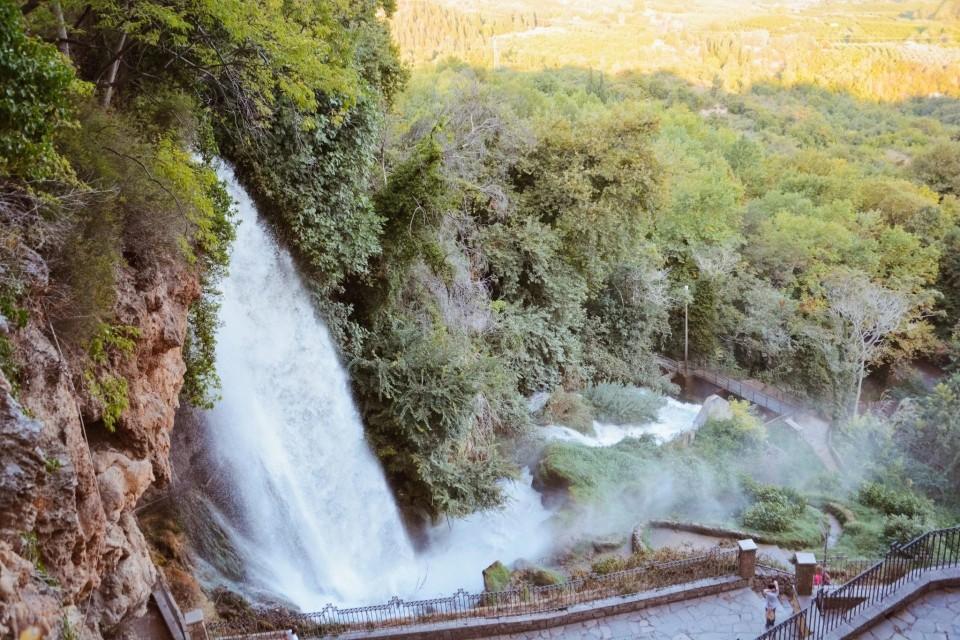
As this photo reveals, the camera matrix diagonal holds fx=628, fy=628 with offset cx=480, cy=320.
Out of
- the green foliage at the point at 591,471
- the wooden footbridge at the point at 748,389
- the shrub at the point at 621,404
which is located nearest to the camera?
the green foliage at the point at 591,471

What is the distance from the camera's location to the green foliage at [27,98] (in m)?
4.50

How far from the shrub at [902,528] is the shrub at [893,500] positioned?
0.68m

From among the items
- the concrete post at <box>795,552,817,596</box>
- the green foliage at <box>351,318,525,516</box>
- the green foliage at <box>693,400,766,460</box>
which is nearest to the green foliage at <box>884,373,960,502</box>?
the green foliage at <box>693,400,766,460</box>

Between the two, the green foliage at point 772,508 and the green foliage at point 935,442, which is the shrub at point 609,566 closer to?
the green foliage at point 772,508

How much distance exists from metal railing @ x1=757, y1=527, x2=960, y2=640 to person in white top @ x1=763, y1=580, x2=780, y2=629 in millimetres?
467

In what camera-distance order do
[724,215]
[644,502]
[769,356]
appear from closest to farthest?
[644,502]
[769,356]
[724,215]

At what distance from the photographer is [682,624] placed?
9.32 meters

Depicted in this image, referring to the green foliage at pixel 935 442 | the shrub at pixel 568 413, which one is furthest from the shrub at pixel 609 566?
the green foliage at pixel 935 442

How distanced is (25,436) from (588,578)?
833cm

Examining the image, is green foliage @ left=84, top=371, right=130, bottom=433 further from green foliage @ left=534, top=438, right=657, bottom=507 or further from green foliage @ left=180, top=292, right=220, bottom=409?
green foliage @ left=534, top=438, right=657, bottom=507

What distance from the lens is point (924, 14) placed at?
73375mm

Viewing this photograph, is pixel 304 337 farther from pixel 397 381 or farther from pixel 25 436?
pixel 25 436

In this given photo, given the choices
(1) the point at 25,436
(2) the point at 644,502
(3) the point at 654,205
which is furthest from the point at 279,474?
(3) the point at 654,205

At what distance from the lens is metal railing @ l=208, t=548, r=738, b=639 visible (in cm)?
891
